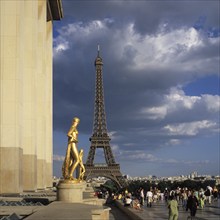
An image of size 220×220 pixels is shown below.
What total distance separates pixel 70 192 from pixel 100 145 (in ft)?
300

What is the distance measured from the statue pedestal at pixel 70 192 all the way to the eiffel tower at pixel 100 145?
83.4 meters

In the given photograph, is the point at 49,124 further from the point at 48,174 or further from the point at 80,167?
the point at 80,167

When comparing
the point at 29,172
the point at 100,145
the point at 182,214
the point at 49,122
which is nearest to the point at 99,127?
the point at 100,145

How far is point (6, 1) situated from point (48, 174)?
22762mm

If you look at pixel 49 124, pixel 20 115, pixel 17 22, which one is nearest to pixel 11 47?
pixel 17 22

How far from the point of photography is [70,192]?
60.1 feet

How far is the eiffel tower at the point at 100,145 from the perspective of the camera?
344 ft

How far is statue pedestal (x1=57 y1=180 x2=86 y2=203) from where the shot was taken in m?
18.2

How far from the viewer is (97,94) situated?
112 metres

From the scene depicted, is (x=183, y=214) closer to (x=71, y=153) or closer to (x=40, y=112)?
→ (x=71, y=153)

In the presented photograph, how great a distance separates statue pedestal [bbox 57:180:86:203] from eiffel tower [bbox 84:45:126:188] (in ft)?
274

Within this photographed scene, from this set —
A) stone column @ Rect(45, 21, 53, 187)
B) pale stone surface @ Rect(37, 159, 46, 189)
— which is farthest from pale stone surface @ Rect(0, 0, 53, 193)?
stone column @ Rect(45, 21, 53, 187)

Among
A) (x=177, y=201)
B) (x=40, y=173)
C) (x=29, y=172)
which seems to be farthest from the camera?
(x=40, y=173)

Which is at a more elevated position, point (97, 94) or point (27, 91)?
point (97, 94)
